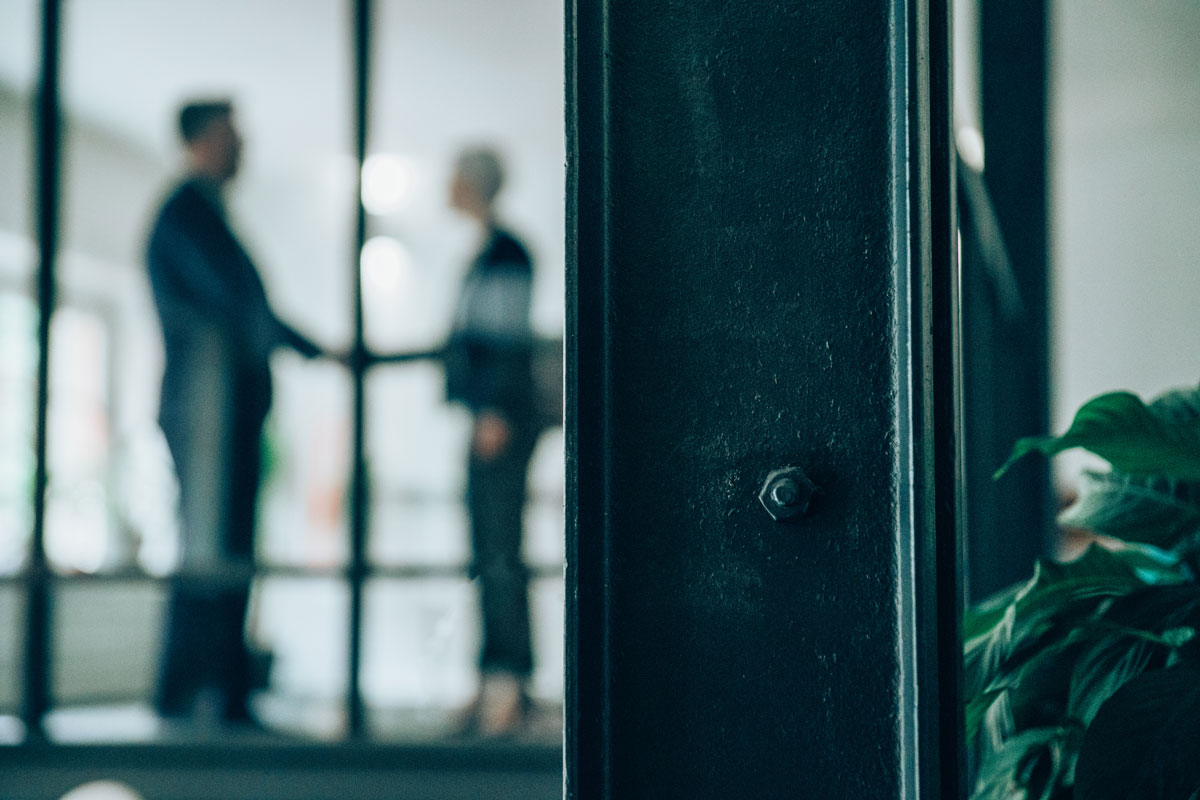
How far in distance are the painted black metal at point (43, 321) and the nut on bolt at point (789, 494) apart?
2807mm

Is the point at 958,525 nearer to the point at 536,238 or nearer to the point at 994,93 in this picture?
the point at 994,93

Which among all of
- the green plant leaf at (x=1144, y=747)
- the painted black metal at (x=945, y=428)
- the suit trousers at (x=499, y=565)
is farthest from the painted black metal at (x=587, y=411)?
the suit trousers at (x=499, y=565)

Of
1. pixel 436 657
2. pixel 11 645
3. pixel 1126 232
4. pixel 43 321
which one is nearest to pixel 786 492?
pixel 43 321

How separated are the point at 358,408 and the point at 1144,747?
8.07 feet

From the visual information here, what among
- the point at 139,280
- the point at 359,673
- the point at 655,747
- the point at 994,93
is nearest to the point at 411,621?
the point at 359,673

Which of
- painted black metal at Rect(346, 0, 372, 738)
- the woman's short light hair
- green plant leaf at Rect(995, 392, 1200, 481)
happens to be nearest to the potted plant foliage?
green plant leaf at Rect(995, 392, 1200, 481)

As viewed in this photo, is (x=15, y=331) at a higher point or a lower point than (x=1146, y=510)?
higher

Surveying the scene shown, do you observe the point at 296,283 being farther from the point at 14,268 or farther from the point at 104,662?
the point at 104,662

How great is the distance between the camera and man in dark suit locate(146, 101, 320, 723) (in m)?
2.88

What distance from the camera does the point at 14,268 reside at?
14.1 ft

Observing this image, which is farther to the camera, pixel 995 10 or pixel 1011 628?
pixel 995 10

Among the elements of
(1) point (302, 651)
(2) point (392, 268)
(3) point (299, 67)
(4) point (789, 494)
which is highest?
(3) point (299, 67)

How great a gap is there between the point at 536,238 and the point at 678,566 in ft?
12.6

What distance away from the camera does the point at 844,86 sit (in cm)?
72
